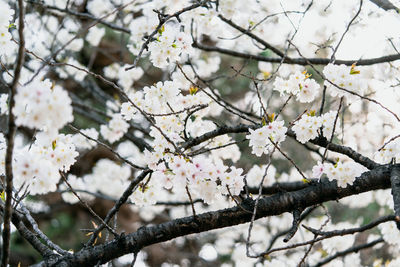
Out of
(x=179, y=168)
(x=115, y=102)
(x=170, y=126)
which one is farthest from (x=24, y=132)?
(x=179, y=168)

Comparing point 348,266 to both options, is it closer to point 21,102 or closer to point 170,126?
point 170,126

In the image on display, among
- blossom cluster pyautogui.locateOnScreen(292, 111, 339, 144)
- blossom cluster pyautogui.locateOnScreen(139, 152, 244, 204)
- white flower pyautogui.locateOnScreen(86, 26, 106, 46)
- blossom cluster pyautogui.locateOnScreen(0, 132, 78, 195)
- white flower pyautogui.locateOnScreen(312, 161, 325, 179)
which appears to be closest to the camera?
blossom cluster pyautogui.locateOnScreen(0, 132, 78, 195)

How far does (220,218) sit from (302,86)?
872 mm

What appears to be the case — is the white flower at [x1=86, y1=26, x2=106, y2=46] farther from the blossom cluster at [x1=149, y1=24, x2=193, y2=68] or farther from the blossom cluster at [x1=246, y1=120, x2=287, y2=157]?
A: the blossom cluster at [x1=246, y1=120, x2=287, y2=157]

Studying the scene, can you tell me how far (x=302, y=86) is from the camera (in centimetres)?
222

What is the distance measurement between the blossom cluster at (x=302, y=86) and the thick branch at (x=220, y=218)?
50 cm

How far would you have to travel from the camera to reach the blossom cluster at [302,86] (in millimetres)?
2205

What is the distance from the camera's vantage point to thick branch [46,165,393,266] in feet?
6.18

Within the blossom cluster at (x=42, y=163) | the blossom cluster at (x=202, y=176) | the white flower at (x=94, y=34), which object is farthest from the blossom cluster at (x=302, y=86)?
the white flower at (x=94, y=34)

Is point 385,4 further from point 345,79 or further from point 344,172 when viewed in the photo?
point 344,172

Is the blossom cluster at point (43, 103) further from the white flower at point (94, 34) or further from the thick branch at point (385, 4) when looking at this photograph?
the white flower at point (94, 34)

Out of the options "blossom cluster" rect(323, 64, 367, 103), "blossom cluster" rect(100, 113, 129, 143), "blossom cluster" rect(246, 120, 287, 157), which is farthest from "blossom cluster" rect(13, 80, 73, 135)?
"blossom cluster" rect(100, 113, 129, 143)

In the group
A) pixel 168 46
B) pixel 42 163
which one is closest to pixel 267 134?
pixel 168 46

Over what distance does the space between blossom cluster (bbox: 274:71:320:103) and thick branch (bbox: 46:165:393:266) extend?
1.63 feet
